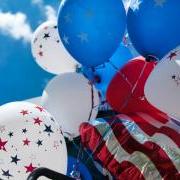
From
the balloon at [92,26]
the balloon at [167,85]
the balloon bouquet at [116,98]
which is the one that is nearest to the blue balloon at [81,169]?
the balloon bouquet at [116,98]

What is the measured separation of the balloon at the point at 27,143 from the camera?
8.14ft

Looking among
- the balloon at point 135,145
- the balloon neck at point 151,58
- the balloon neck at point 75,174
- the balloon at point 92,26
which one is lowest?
the balloon neck at point 75,174

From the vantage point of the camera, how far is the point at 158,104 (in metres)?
2.21

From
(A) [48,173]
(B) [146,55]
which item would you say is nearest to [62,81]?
(B) [146,55]

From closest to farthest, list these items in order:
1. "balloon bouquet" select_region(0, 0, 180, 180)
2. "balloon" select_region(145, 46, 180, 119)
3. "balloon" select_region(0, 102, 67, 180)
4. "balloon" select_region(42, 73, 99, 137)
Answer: "balloon" select_region(145, 46, 180, 119) < "balloon bouquet" select_region(0, 0, 180, 180) < "balloon" select_region(0, 102, 67, 180) < "balloon" select_region(42, 73, 99, 137)

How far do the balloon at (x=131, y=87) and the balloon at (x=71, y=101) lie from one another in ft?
1.11

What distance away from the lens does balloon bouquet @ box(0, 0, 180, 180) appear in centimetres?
236

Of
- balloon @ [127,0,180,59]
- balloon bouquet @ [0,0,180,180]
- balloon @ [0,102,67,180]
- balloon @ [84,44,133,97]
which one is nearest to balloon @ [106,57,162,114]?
balloon bouquet @ [0,0,180,180]

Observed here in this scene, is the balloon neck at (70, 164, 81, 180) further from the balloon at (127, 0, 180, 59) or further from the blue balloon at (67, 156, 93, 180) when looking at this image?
the balloon at (127, 0, 180, 59)

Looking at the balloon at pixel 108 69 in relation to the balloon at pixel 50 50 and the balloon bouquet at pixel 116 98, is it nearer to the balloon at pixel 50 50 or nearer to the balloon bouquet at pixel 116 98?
the balloon bouquet at pixel 116 98

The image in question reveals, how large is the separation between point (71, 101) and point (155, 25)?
39.0 inches

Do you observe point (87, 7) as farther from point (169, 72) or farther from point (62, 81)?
point (62, 81)

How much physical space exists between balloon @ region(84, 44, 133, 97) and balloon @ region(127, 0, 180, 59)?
0.45m

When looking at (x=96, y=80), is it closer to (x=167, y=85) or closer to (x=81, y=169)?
(x=81, y=169)
